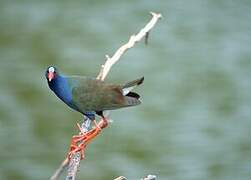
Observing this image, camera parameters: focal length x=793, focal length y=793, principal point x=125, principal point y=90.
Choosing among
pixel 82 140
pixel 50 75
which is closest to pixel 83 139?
pixel 82 140

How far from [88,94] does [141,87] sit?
1984 millimetres

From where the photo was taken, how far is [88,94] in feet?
9.39

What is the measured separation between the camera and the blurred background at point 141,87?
4.29 metres

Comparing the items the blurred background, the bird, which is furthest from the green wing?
the blurred background

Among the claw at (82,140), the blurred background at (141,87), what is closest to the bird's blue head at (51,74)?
the claw at (82,140)

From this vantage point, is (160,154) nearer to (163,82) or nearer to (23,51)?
(163,82)

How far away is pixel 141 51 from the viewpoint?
531 cm

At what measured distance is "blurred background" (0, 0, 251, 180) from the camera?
429cm

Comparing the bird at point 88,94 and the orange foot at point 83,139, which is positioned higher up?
the bird at point 88,94

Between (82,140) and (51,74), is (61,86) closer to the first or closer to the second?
(51,74)

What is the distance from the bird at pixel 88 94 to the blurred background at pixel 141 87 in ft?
4.32

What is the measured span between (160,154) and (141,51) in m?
1.14

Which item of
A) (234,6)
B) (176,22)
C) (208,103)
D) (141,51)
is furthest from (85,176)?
(234,6)

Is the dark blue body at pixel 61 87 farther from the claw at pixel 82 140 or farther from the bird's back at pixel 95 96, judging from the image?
the claw at pixel 82 140
